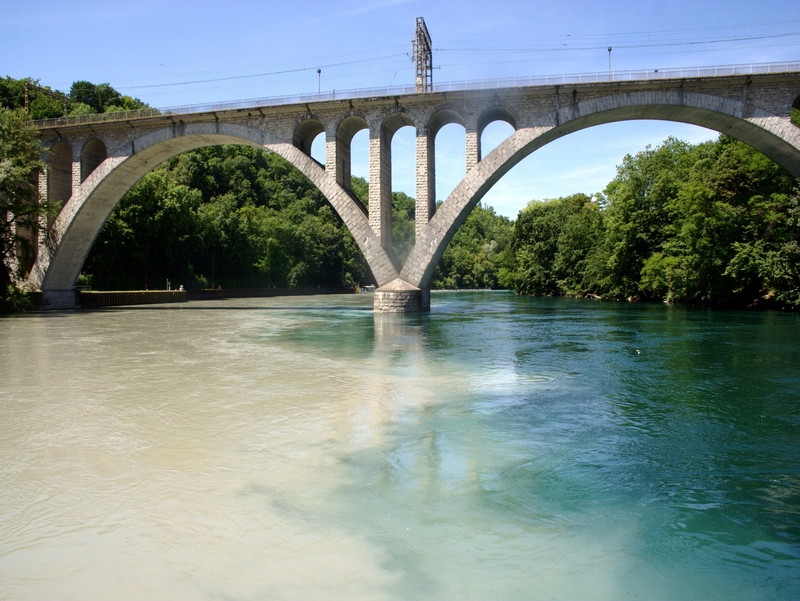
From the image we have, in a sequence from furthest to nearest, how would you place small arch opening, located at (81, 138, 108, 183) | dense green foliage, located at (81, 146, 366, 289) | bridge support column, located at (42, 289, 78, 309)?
dense green foliage, located at (81, 146, 366, 289), small arch opening, located at (81, 138, 108, 183), bridge support column, located at (42, 289, 78, 309)

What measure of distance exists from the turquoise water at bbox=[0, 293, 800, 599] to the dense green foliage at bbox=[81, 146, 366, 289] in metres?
39.7

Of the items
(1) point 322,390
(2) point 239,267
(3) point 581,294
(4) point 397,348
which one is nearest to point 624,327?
(4) point 397,348

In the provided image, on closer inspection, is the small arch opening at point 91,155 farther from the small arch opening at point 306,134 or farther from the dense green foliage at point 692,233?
the dense green foliage at point 692,233

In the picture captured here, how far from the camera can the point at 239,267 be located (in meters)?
65.5

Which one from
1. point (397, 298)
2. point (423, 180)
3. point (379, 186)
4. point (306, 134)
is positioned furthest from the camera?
point (306, 134)

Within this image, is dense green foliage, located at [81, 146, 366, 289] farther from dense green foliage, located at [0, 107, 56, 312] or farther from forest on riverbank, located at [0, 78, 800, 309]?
dense green foliage, located at [0, 107, 56, 312]

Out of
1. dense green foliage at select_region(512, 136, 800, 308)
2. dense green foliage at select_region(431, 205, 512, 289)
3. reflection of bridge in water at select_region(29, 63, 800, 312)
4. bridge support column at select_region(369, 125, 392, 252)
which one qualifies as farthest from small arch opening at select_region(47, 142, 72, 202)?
dense green foliage at select_region(431, 205, 512, 289)

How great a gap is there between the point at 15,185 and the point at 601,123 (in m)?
32.6

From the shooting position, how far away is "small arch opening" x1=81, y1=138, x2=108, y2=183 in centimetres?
3969

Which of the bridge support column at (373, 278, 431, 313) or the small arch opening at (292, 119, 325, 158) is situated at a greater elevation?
the small arch opening at (292, 119, 325, 158)

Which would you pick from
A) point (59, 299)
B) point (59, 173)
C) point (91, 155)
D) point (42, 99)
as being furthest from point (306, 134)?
point (42, 99)

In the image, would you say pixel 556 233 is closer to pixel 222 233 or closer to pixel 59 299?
pixel 222 233

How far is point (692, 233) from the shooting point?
118 feet

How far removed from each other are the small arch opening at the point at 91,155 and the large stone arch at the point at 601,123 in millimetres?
23896
